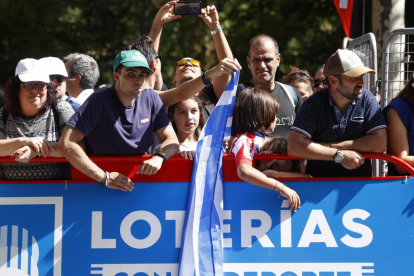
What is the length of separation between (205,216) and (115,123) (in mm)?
949

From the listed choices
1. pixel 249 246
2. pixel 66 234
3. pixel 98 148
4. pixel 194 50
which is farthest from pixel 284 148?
pixel 194 50

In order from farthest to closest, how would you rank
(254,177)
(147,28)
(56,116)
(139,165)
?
(147,28) < (56,116) < (139,165) < (254,177)

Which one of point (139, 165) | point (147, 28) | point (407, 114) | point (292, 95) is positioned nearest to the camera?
point (139, 165)

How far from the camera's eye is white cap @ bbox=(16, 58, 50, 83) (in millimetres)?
4871

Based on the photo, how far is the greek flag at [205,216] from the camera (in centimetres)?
461

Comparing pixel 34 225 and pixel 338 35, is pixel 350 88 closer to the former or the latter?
pixel 34 225

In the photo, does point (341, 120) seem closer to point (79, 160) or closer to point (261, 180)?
point (261, 180)

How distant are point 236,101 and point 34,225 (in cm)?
179

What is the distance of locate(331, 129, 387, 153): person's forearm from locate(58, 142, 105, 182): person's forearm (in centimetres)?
173

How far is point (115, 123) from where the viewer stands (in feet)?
15.3

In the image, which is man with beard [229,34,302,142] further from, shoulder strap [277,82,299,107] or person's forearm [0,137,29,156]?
person's forearm [0,137,29,156]

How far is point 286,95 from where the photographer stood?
5.89 meters

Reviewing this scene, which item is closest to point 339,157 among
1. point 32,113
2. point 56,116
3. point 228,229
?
point 228,229

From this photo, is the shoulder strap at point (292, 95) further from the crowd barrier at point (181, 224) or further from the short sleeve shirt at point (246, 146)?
the crowd barrier at point (181, 224)
